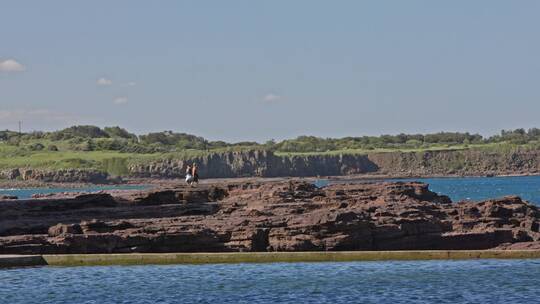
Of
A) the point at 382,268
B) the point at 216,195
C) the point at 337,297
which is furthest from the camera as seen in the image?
the point at 216,195

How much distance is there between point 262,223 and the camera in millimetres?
46562

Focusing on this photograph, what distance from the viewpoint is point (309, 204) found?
52.0 meters

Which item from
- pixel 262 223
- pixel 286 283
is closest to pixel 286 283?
pixel 286 283

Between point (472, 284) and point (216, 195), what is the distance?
21035 millimetres

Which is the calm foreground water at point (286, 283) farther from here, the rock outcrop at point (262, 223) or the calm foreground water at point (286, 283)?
the rock outcrop at point (262, 223)

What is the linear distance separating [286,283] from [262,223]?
324 inches

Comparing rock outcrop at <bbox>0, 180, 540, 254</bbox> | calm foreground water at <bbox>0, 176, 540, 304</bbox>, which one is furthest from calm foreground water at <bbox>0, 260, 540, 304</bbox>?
rock outcrop at <bbox>0, 180, 540, 254</bbox>

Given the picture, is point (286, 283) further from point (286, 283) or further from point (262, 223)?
point (262, 223)

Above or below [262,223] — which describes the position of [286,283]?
below

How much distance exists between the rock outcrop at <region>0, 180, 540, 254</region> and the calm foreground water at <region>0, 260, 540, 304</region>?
3.03 metres

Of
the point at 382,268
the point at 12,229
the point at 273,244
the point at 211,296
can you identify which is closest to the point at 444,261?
the point at 382,268

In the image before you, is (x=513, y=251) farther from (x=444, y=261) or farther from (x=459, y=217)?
(x=459, y=217)

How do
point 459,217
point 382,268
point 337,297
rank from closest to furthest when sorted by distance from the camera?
point 337,297
point 382,268
point 459,217

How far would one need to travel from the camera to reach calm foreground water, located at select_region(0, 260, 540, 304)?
117 ft
